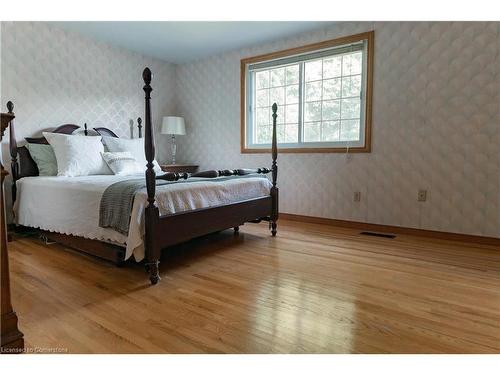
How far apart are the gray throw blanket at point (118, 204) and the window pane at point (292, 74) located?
8.09ft

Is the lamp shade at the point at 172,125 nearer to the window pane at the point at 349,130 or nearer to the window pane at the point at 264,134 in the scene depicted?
the window pane at the point at 264,134

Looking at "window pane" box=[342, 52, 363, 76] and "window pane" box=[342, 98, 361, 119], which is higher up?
"window pane" box=[342, 52, 363, 76]

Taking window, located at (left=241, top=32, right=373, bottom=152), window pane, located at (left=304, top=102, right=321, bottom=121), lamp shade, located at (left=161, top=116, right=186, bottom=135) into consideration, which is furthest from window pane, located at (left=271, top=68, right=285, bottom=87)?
lamp shade, located at (left=161, top=116, right=186, bottom=135)

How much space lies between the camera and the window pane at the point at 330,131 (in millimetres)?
3736

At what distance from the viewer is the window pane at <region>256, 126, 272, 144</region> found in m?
4.31

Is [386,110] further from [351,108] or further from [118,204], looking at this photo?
[118,204]

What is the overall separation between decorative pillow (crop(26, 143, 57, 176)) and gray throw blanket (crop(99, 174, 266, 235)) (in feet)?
4.71

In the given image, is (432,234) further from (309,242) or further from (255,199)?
(255,199)

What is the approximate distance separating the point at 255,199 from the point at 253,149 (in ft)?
4.72

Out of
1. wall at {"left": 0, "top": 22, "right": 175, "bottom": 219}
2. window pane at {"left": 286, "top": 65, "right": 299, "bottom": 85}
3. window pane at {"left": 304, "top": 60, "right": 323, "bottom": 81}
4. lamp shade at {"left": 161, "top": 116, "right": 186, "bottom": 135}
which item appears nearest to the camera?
wall at {"left": 0, "top": 22, "right": 175, "bottom": 219}

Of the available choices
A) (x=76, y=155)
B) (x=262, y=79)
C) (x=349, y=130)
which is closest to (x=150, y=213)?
(x=76, y=155)

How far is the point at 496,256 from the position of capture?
8.53ft

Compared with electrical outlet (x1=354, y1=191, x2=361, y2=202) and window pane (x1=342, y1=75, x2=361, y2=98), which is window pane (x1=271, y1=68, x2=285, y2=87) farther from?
electrical outlet (x1=354, y1=191, x2=361, y2=202)
